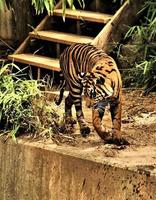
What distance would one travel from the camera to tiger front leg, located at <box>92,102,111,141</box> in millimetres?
4941

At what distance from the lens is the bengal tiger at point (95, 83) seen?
4.88 meters

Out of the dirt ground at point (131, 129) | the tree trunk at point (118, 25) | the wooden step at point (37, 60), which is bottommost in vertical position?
the wooden step at point (37, 60)

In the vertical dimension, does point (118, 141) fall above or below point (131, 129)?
above

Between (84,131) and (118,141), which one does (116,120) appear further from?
(84,131)

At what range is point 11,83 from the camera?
585cm

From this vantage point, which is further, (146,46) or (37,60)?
(37,60)

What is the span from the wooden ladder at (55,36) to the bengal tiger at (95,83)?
1.79 m

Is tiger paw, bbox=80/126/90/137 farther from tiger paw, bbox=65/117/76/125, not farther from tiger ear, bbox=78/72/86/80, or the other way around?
tiger ear, bbox=78/72/86/80

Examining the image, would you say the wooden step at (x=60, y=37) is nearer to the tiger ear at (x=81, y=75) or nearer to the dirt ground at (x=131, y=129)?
the dirt ground at (x=131, y=129)

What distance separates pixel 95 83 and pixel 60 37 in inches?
114

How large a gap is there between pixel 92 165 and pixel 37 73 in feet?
10.2

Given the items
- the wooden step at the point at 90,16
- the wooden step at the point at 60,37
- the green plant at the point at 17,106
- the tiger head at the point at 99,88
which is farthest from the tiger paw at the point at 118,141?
the wooden step at the point at 90,16

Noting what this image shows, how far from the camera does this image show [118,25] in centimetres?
733

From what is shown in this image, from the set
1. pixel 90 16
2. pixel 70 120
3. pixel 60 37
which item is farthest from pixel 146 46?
pixel 70 120
